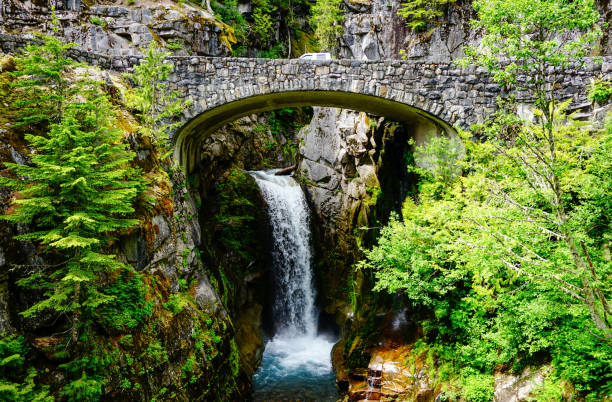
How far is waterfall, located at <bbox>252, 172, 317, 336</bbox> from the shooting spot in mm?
14695

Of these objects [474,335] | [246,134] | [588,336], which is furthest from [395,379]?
[246,134]

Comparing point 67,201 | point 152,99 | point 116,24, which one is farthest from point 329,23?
point 67,201

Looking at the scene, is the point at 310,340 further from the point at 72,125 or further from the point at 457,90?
the point at 72,125

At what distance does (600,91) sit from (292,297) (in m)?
12.3

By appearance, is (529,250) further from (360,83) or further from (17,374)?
(360,83)

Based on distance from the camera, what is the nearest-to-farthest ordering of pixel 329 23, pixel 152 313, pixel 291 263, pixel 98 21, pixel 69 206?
pixel 69 206 → pixel 152 313 → pixel 98 21 → pixel 291 263 → pixel 329 23

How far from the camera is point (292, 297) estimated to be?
14789 mm

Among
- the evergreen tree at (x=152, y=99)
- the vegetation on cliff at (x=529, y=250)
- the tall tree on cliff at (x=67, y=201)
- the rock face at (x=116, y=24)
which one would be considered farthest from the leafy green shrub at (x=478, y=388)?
the rock face at (x=116, y=24)

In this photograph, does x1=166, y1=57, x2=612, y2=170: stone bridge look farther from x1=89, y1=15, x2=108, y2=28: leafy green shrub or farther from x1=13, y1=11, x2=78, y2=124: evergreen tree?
x1=89, y1=15, x2=108, y2=28: leafy green shrub

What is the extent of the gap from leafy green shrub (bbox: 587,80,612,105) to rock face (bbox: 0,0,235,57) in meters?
14.0

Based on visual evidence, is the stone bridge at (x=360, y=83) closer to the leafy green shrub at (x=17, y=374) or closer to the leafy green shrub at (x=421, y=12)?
the leafy green shrub at (x=17, y=374)

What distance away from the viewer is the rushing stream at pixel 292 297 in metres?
12.3

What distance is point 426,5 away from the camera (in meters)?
19.0

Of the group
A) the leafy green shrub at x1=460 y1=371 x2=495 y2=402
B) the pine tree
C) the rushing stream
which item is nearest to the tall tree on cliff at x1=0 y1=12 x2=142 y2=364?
the pine tree
